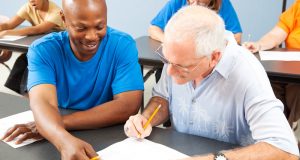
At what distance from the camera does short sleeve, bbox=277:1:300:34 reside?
2.49 metres

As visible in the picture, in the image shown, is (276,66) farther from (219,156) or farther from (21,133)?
(21,133)

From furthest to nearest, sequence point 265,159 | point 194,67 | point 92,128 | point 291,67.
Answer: point 291,67 → point 92,128 → point 194,67 → point 265,159

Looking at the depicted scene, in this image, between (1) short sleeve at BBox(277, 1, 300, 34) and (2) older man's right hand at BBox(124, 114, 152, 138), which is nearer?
(2) older man's right hand at BBox(124, 114, 152, 138)

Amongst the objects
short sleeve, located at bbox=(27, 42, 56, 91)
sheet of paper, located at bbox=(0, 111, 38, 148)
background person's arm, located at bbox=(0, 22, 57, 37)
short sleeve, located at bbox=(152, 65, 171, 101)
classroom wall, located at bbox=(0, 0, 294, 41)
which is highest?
short sleeve, located at bbox=(27, 42, 56, 91)

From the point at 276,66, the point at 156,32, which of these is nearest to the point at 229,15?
the point at 156,32

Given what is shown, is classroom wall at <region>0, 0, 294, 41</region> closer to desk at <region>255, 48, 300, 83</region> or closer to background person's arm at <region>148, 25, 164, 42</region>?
background person's arm at <region>148, 25, 164, 42</region>

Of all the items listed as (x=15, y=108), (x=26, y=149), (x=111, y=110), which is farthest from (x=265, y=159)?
(x=15, y=108)

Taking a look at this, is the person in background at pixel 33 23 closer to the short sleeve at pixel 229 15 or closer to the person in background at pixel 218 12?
the person in background at pixel 218 12

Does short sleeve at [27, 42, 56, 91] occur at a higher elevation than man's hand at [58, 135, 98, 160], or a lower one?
higher

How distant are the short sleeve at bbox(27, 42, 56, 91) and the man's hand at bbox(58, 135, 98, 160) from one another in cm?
37

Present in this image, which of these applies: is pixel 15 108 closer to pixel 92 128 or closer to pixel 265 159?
pixel 92 128

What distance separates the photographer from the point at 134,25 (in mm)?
4363

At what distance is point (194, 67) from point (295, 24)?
1708 mm

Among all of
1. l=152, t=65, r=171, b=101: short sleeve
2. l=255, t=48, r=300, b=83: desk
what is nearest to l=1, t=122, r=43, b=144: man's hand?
l=152, t=65, r=171, b=101: short sleeve
